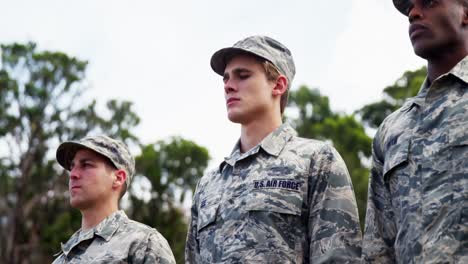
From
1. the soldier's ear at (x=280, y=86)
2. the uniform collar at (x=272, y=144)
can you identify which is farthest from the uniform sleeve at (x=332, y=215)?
the soldier's ear at (x=280, y=86)

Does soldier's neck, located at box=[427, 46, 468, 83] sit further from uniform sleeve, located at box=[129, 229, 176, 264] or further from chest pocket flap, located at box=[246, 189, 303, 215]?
uniform sleeve, located at box=[129, 229, 176, 264]

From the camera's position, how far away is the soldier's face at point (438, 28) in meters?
2.65

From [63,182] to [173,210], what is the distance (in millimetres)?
3370

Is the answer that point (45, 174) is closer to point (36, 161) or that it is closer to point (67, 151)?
point (36, 161)

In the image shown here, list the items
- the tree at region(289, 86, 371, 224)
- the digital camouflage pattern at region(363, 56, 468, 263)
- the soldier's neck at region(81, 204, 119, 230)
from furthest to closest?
the tree at region(289, 86, 371, 224) < the soldier's neck at region(81, 204, 119, 230) < the digital camouflage pattern at region(363, 56, 468, 263)

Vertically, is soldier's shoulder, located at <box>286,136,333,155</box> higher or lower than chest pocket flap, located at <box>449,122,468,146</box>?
lower

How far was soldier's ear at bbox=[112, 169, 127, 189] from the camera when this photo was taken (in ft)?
14.5

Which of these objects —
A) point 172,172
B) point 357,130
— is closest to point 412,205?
point 357,130

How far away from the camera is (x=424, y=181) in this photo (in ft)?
8.16

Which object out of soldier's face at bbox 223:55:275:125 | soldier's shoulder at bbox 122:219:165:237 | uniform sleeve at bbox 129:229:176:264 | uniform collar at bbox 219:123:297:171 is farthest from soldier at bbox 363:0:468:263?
soldier's shoulder at bbox 122:219:165:237

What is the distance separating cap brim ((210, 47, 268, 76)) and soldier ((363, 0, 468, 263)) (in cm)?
96

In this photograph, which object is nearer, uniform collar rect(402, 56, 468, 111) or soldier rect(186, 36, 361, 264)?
uniform collar rect(402, 56, 468, 111)

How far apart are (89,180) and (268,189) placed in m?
1.49

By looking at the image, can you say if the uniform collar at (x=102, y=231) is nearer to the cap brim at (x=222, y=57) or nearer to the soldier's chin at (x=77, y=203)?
the soldier's chin at (x=77, y=203)
